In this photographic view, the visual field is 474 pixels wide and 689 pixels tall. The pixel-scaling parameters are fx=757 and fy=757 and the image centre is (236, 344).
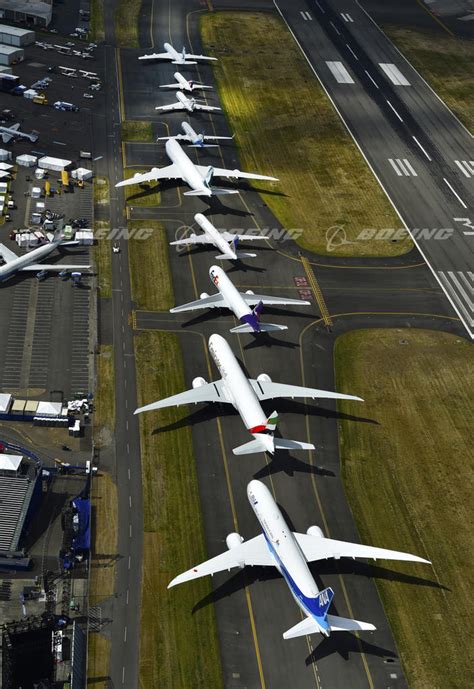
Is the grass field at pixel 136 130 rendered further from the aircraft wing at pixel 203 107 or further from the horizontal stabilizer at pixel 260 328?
the horizontal stabilizer at pixel 260 328

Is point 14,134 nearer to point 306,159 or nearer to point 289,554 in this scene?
point 306,159

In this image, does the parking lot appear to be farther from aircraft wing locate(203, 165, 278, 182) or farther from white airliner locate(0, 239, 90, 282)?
aircraft wing locate(203, 165, 278, 182)

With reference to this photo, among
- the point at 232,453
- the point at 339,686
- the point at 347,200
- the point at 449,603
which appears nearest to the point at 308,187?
the point at 347,200

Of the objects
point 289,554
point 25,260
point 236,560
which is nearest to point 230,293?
point 25,260

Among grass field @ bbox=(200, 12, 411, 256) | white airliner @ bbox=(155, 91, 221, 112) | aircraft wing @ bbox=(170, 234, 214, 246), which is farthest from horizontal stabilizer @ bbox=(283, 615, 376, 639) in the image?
white airliner @ bbox=(155, 91, 221, 112)

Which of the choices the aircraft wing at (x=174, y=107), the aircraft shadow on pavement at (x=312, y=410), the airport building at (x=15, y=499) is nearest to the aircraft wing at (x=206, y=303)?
the aircraft shadow on pavement at (x=312, y=410)

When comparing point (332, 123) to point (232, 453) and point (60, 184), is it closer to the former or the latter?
point (60, 184)
